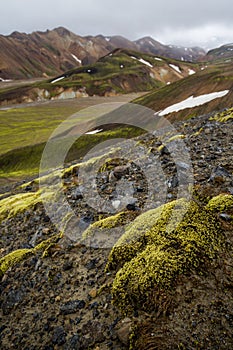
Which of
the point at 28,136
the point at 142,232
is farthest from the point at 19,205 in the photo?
the point at 28,136

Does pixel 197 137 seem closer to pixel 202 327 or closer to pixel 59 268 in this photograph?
pixel 59 268

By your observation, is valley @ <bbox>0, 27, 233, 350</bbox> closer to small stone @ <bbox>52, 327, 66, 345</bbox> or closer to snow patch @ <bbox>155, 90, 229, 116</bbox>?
small stone @ <bbox>52, 327, 66, 345</bbox>

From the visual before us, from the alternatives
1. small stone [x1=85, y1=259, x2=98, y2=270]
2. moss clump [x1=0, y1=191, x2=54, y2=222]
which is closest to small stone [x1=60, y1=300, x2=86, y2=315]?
small stone [x1=85, y1=259, x2=98, y2=270]

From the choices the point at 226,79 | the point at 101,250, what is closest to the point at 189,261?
the point at 101,250

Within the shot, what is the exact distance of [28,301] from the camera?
8383mm

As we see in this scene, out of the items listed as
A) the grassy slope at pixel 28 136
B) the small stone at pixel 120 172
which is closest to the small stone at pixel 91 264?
the small stone at pixel 120 172

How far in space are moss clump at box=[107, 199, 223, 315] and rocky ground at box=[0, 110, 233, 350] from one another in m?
0.27

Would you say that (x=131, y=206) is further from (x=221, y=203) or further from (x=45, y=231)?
(x=45, y=231)

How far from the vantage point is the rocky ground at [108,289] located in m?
5.88

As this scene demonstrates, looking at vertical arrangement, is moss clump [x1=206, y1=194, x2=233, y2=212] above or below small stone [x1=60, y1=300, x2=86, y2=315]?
above

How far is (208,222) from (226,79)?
51.3 metres

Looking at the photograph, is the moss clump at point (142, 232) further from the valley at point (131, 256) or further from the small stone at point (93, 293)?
the small stone at point (93, 293)

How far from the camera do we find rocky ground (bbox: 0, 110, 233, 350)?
5.88m

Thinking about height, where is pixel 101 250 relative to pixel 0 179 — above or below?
above
